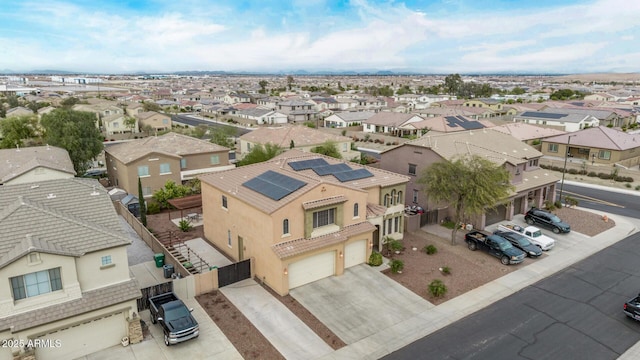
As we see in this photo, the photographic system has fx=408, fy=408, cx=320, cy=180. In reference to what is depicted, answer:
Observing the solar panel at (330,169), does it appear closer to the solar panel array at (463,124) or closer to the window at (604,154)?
the solar panel array at (463,124)

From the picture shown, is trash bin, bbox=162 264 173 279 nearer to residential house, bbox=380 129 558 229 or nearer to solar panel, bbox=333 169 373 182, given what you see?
solar panel, bbox=333 169 373 182

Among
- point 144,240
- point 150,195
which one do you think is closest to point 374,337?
point 144,240

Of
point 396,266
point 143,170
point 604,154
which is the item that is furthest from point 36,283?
point 604,154

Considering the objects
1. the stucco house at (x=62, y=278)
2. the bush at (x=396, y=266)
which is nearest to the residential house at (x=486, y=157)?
the bush at (x=396, y=266)

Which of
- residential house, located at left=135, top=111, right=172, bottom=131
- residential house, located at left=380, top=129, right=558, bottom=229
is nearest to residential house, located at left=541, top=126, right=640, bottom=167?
residential house, located at left=380, top=129, right=558, bottom=229

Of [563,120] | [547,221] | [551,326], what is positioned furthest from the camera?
[563,120]

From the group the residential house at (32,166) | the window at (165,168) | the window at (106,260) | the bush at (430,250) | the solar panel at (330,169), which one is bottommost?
the bush at (430,250)

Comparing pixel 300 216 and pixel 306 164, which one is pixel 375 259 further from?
pixel 306 164
